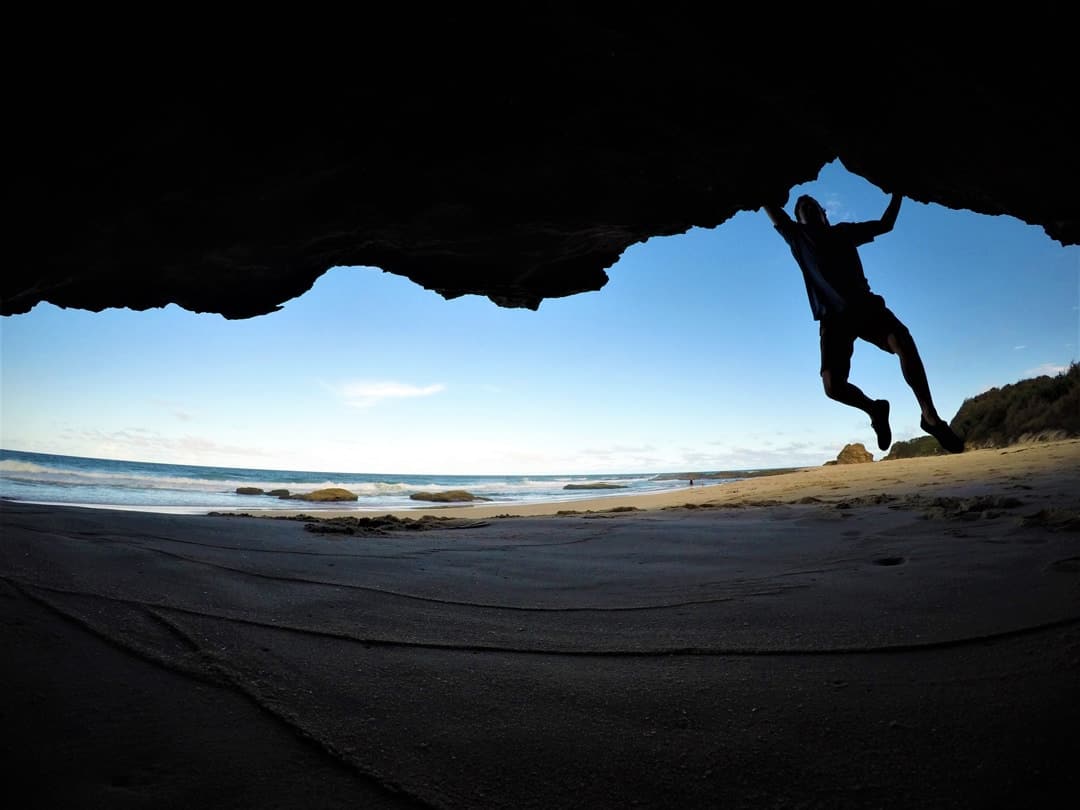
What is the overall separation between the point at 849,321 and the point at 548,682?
2667 millimetres

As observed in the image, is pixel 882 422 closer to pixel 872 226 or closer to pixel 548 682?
pixel 872 226

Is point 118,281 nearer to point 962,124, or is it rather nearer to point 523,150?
point 523,150

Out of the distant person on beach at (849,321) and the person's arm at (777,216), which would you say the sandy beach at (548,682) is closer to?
the distant person on beach at (849,321)

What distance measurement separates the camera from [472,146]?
14.0 feet

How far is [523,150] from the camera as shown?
4402 mm

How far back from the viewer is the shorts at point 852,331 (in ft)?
9.84

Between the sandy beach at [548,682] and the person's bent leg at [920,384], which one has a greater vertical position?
the person's bent leg at [920,384]

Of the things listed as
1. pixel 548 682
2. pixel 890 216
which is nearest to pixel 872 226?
pixel 890 216

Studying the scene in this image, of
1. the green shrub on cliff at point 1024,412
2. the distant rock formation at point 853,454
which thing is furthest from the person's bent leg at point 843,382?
the distant rock formation at point 853,454

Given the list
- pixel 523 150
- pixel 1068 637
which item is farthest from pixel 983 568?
pixel 523 150

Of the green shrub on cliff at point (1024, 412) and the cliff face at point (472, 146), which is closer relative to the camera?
the cliff face at point (472, 146)

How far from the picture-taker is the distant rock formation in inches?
966

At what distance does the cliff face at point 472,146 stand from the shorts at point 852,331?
1.11 metres

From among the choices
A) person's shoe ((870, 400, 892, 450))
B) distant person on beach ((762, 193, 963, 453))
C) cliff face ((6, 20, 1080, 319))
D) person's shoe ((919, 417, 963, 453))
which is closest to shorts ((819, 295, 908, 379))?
distant person on beach ((762, 193, 963, 453))
